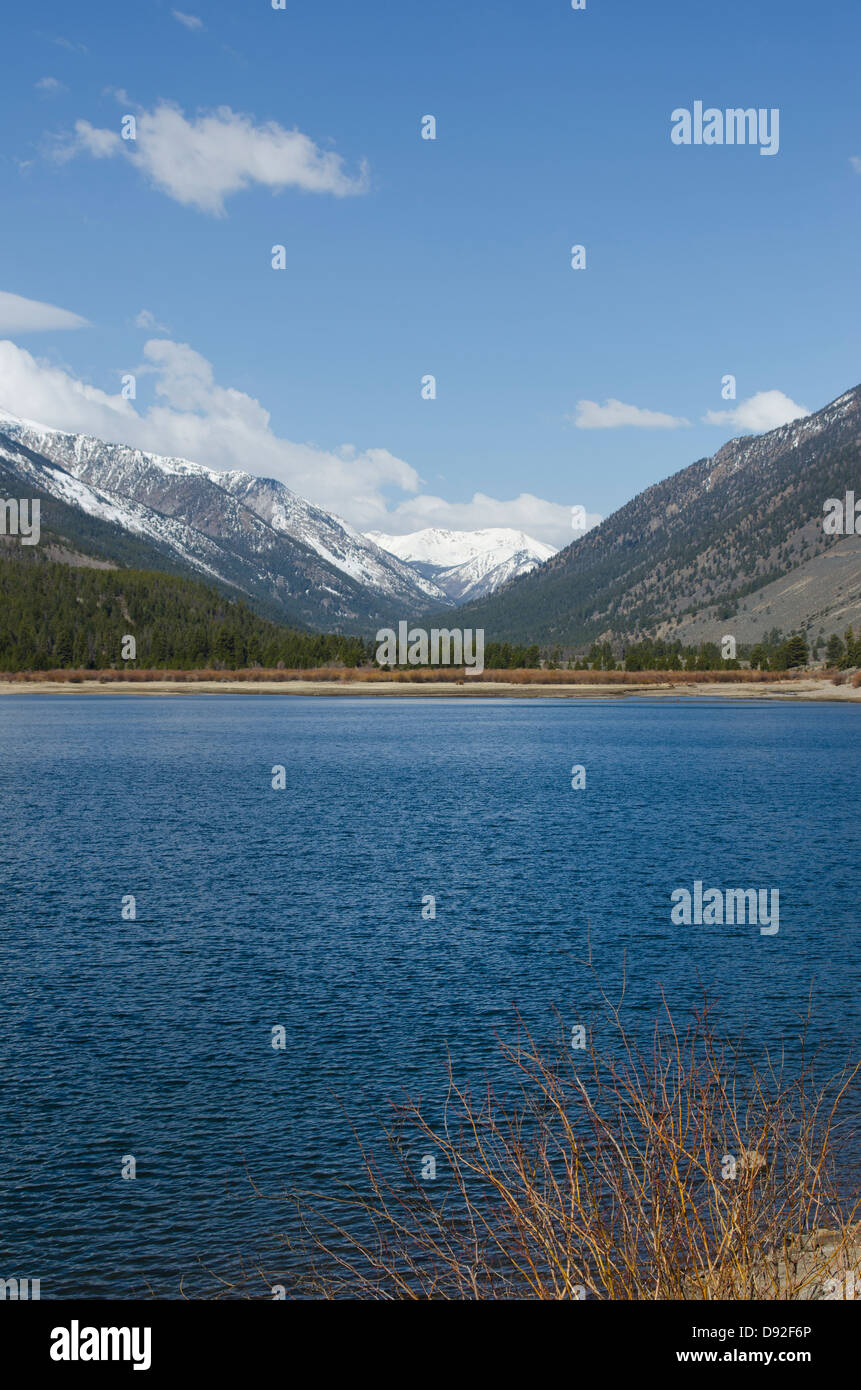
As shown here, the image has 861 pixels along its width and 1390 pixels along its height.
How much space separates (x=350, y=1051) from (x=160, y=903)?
52.0ft

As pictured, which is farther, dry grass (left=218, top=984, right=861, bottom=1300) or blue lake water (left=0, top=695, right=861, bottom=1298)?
blue lake water (left=0, top=695, right=861, bottom=1298)

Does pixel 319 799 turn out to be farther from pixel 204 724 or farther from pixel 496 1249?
pixel 204 724

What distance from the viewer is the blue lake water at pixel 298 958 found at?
16562mm

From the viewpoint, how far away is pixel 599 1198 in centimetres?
1535

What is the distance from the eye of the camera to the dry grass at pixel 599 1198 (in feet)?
30.4

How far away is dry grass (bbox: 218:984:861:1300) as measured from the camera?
9273 millimetres

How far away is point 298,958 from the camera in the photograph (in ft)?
94.1

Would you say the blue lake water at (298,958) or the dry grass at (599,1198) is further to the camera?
the blue lake water at (298,958)

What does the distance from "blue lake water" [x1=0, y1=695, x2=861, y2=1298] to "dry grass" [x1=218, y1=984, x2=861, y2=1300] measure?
4.31 feet

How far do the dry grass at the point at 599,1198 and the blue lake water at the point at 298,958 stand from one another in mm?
1312

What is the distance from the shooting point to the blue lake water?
16562 millimetres

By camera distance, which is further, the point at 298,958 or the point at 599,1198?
the point at 298,958

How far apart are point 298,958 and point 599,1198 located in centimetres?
1465
